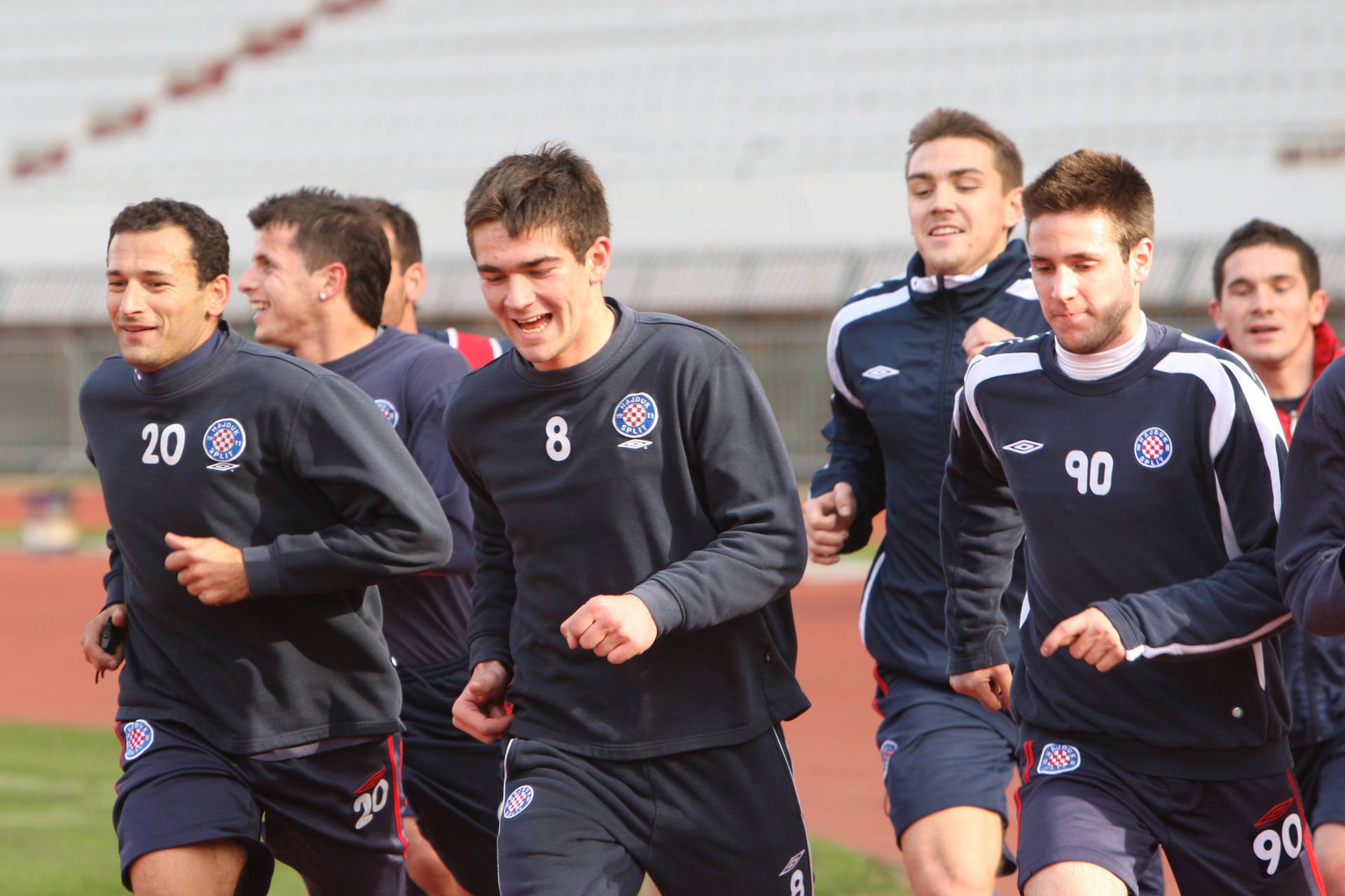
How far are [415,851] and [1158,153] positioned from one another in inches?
776

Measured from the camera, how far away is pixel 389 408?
5.32m

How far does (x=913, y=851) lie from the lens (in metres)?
4.75

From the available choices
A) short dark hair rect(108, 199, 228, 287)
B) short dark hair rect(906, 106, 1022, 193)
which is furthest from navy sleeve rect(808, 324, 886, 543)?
short dark hair rect(108, 199, 228, 287)

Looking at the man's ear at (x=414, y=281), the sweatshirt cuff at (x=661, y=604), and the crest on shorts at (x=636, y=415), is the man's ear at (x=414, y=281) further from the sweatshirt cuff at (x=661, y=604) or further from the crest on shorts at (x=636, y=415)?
the sweatshirt cuff at (x=661, y=604)

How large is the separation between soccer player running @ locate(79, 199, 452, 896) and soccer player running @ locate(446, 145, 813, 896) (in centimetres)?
53

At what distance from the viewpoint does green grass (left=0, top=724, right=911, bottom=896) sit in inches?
273

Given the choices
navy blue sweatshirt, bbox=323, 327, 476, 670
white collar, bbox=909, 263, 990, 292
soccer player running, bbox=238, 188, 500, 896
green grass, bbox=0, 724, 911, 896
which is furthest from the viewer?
green grass, bbox=0, 724, 911, 896

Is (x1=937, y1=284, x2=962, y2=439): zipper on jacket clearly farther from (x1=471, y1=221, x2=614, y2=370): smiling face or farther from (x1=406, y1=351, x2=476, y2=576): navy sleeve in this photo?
(x1=471, y1=221, x2=614, y2=370): smiling face

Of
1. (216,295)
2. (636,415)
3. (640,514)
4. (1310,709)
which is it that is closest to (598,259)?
(636,415)

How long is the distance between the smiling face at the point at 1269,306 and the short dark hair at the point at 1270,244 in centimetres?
2

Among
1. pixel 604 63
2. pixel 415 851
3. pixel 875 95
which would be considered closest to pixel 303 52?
pixel 604 63

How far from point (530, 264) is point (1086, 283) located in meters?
1.22

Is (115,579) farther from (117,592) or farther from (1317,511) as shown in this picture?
(1317,511)

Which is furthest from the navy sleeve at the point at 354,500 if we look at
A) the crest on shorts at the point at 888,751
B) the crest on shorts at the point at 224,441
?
the crest on shorts at the point at 888,751
